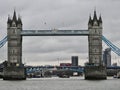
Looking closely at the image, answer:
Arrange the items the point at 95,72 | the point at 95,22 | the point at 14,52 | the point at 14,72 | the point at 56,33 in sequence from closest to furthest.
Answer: the point at 56,33
the point at 95,72
the point at 14,72
the point at 14,52
the point at 95,22

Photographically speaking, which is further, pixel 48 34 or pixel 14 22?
pixel 14 22

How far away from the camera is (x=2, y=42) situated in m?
185

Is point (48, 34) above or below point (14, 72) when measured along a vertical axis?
above

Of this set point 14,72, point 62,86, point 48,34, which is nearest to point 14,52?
point 14,72

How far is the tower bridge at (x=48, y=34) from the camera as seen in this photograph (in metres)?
174

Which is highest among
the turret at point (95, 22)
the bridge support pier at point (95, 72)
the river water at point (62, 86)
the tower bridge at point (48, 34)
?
the turret at point (95, 22)

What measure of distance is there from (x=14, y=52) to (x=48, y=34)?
12.0m

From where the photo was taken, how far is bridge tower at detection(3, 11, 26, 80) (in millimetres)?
176250

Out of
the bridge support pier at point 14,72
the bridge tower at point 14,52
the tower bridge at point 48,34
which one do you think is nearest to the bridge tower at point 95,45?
the tower bridge at point 48,34

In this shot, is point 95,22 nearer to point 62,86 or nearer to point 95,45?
point 95,45

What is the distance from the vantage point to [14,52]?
179 m

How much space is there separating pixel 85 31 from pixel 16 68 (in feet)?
72.8

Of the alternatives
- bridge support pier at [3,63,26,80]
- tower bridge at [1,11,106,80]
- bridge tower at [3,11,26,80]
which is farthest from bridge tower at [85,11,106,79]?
bridge tower at [3,11,26,80]

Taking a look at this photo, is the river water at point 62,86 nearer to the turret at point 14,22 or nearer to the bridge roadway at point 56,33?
the bridge roadway at point 56,33
